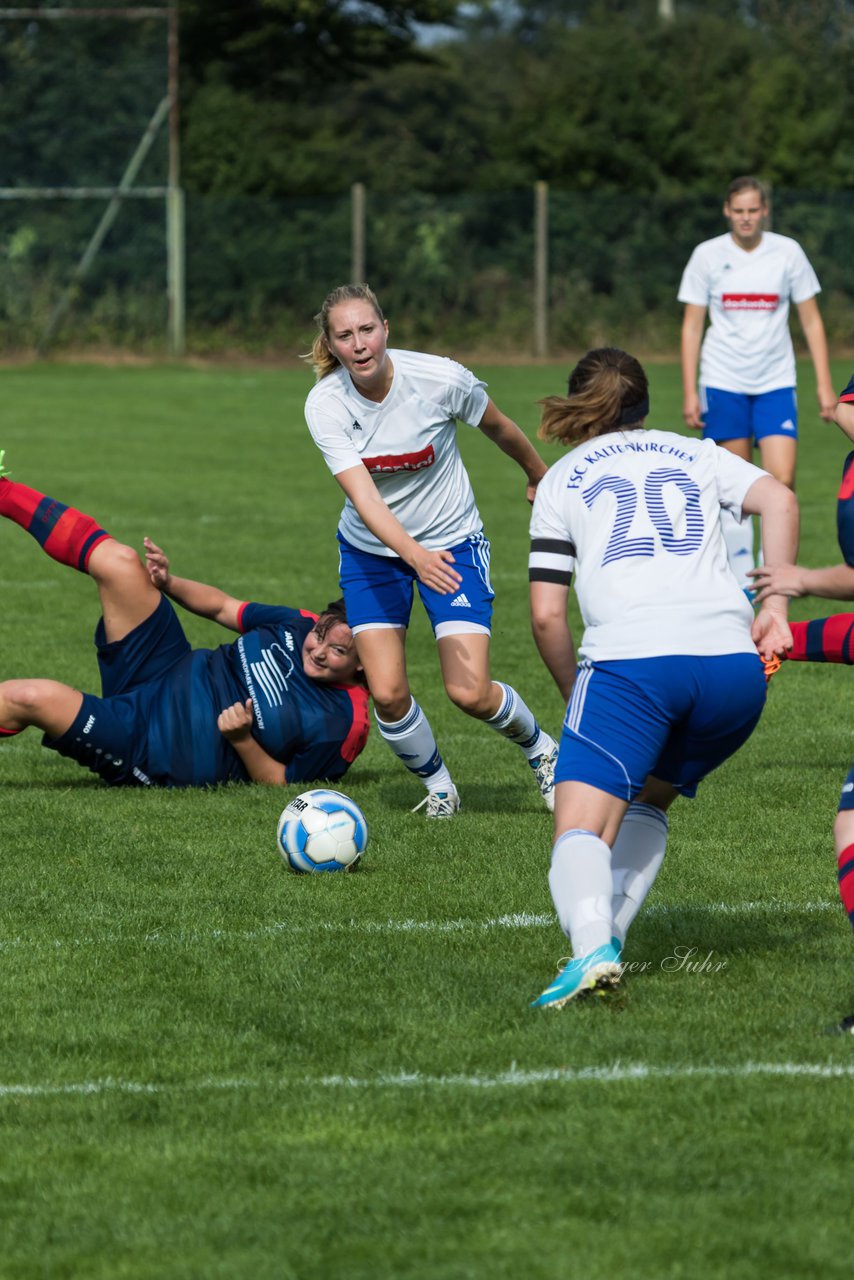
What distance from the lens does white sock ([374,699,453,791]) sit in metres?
6.69

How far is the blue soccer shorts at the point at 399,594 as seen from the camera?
21.6 ft

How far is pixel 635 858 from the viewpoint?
15.4 ft

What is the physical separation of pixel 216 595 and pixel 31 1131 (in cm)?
369

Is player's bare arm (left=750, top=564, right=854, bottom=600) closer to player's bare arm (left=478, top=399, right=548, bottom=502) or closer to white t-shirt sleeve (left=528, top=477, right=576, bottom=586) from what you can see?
white t-shirt sleeve (left=528, top=477, right=576, bottom=586)

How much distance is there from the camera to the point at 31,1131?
12.3ft

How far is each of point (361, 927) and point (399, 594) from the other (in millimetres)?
1779

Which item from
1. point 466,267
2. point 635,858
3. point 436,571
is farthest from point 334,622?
point 466,267

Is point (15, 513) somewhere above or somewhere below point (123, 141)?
below

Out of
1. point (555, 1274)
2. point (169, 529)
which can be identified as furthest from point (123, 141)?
point (555, 1274)

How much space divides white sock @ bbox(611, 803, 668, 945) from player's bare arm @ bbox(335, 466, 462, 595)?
0.98 metres

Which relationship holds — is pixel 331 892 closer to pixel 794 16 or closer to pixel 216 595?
pixel 216 595

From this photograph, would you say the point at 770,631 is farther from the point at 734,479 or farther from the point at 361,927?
the point at 361,927

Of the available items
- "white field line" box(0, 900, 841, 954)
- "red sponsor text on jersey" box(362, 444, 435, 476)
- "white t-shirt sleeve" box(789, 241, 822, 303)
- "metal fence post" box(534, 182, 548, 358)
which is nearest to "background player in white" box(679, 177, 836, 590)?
"white t-shirt sleeve" box(789, 241, 822, 303)

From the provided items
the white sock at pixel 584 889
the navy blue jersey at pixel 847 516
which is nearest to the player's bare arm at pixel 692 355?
the navy blue jersey at pixel 847 516
